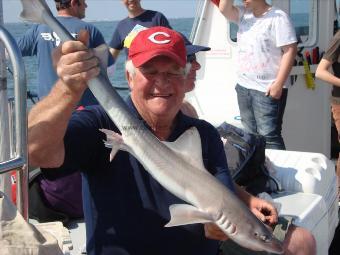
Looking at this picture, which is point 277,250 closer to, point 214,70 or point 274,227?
point 274,227

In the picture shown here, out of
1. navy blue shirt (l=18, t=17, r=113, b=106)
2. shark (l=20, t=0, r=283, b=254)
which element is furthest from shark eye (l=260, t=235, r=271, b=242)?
navy blue shirt (l=18, t=17, r=113, b=106)

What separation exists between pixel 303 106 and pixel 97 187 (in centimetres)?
463

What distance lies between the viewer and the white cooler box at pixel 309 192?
3.34m

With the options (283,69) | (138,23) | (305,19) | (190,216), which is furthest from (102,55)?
(305,19)

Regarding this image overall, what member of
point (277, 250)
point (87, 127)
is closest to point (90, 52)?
point (87, 127)

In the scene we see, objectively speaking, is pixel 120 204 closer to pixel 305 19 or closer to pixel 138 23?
pixel 138 23

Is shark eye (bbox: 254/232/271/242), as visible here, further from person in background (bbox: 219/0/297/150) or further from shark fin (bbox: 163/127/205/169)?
person in background (bbox: 219/0/297/150)

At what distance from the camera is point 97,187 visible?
88.9 inches

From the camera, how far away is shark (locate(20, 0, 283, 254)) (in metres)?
1.87

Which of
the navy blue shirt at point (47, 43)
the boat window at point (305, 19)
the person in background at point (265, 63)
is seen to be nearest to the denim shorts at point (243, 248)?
the navy blue shirt at point (47, 43)

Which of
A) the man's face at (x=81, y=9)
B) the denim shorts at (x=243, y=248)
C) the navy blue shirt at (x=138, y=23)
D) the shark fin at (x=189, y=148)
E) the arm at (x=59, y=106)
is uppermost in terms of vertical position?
the arm at (x=59, y=106)

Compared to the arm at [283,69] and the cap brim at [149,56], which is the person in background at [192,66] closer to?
the arm at [283,69]

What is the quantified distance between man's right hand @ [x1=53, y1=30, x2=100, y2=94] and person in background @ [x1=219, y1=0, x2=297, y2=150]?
346cm

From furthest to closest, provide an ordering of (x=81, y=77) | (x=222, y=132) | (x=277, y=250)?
(x=222, y=132)
(x=277, y=250)
(x=81, y=77)
